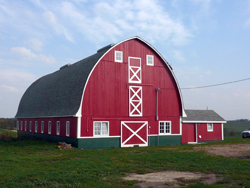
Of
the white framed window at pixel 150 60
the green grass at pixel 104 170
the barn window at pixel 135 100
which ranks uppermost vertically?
the white framed window at pixel 150 60

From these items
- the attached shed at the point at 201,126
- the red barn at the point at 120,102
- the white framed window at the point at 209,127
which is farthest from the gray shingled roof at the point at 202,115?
the red barn at the point at 120,102

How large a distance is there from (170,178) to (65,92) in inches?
712

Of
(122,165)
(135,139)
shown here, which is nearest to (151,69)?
(135,139)

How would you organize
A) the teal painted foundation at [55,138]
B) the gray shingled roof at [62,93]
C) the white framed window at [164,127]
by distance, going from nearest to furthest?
1. the teal painted foundation at [55,138]
2. the gray shingled roof at [62,93]
3. the white framed window at [164,127]

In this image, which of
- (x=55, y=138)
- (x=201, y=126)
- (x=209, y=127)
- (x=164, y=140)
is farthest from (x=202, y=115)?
(x=55, y=138)

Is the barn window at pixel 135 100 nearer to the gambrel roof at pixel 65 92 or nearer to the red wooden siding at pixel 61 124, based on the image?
the gambrel roof at pixel 65 92

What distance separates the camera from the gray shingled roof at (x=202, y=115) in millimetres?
32375

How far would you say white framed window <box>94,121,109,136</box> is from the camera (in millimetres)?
24406

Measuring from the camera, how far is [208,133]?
3316 cm

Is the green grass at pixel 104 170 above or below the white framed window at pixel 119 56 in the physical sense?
below

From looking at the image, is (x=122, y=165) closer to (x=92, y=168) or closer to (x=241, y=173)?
(x=92, y=168)

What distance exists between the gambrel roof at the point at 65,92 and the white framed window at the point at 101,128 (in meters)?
2.22

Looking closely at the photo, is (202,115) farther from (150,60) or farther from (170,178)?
(170,178)

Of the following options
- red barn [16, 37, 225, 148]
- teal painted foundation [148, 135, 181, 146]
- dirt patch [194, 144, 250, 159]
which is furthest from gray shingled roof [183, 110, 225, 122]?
dirt patch [194, 144, 250, 159]
